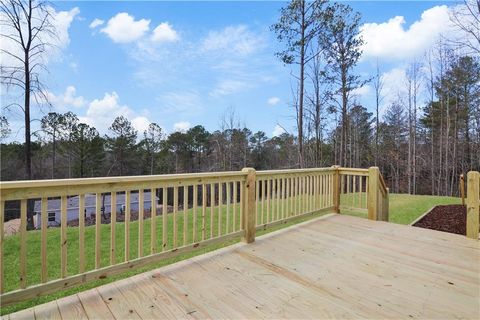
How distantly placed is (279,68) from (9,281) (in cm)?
968

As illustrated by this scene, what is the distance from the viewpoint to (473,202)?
3707 millimetres

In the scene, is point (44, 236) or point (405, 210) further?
point (405, 210)

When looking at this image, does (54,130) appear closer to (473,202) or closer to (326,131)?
(326,131)

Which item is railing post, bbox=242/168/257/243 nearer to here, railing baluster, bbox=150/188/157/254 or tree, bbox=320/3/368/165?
railing baluster, bbox=150/188/157/254

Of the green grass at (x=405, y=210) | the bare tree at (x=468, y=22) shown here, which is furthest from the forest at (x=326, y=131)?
the green grass at (x=405, y=210)

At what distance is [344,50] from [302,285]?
1198 centimetres

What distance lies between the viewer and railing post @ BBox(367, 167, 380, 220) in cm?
477

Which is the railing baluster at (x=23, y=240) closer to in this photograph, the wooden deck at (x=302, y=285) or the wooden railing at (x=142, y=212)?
the wooden railing at (x=142, y=212)

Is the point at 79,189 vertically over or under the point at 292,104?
under

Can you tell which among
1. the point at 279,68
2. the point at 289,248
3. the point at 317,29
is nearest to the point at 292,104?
the point at 279,68

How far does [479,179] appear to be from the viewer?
371 centimetres

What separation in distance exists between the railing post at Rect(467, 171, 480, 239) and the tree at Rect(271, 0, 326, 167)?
5830 millimetres

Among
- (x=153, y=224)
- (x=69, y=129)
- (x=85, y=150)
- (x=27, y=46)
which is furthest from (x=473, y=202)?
(x=69, y=129)

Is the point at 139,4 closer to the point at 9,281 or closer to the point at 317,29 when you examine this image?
the point at 317,29
